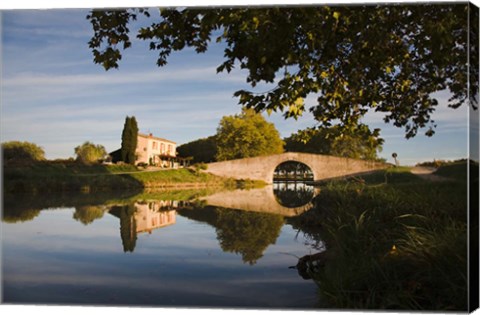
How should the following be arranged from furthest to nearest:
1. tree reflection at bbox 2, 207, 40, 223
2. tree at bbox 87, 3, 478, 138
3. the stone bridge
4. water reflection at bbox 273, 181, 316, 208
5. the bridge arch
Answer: water reflection at bbox 273, 181, 316, 208 → the bridge arch → the stone bridge → tree reflection at bbox 2, 207, 40, 223 → tree at bbox 87, 3, 478, 138

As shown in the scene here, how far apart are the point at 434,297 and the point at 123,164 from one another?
3.52 meters

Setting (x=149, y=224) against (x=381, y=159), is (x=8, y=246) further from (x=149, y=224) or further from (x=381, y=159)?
(x=381, y=159)

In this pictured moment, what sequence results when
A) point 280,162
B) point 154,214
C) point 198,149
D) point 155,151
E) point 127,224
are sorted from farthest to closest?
point 280,162
point 154,214
point 127,224
point 155,151
point 198,149

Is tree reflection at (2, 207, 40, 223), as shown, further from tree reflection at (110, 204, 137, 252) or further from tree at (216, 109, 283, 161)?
tree at (216, 109, 283, 161)

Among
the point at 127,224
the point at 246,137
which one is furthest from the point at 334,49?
the point at 127,224

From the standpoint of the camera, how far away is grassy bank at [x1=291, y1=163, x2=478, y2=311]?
338cm

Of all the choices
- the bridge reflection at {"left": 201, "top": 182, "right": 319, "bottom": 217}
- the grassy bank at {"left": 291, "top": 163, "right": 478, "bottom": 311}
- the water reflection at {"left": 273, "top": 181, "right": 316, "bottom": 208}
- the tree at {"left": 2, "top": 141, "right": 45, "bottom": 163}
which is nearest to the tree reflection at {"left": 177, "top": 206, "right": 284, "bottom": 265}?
the bridge reflection at {"left": 201, "top": 182, "right": 319, "bottom": 217}

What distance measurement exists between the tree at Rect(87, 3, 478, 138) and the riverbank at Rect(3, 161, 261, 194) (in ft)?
4.27

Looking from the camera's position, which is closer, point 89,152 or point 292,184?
point 89,152

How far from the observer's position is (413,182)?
4.68 m

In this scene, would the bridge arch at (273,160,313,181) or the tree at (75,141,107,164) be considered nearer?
the tree at (75,141,107,164)

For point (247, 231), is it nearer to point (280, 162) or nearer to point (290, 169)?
point (290, 169)

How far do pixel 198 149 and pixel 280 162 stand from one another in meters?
1.87

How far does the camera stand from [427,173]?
14.3 feet
